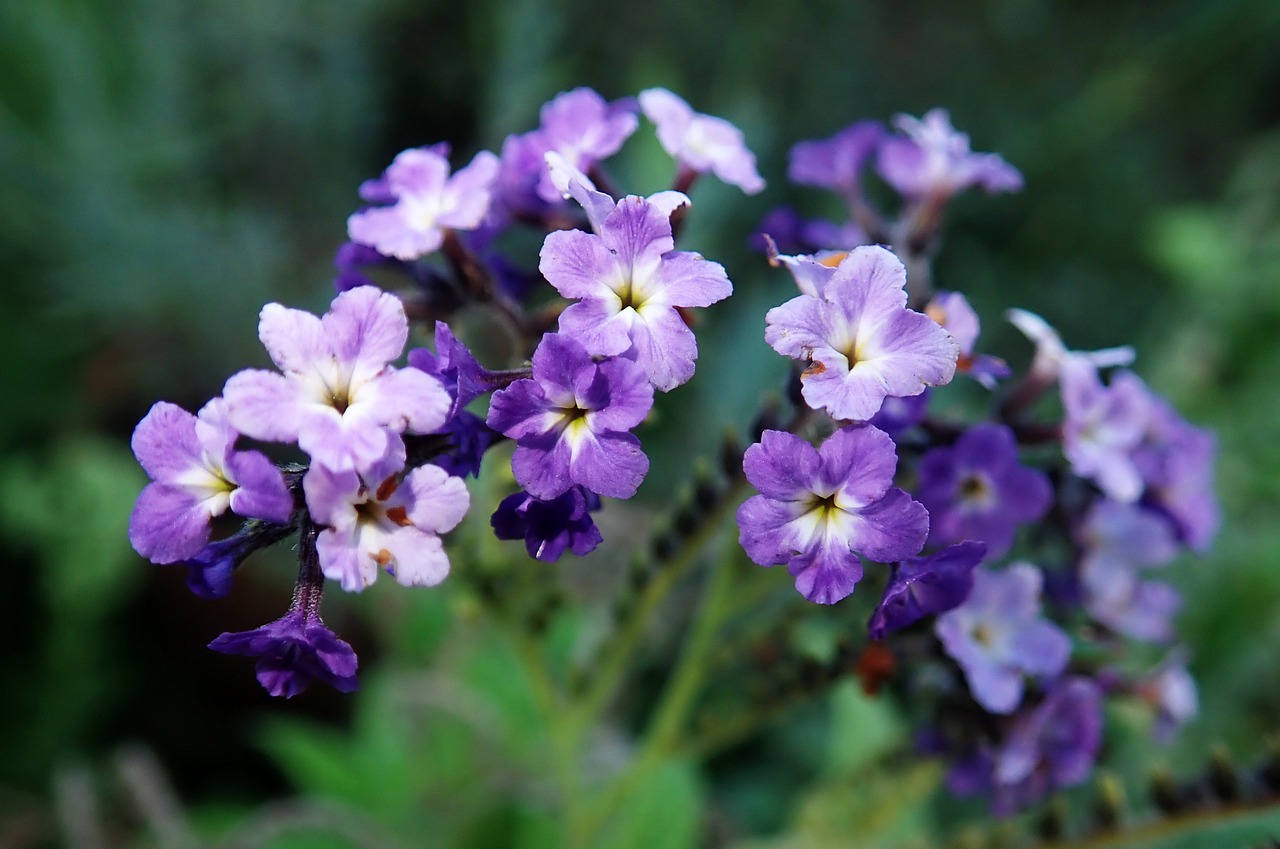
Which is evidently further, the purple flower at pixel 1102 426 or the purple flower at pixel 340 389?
the purple flower at pixel 1102 426

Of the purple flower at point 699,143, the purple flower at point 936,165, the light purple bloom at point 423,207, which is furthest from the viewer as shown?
the purple flower at point 936,165

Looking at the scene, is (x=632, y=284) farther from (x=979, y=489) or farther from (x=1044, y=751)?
(x=1044, y=751)

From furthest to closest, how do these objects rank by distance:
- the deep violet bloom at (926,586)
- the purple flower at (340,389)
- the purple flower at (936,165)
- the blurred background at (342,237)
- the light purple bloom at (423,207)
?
the blurred background at (342,237), the purple flower at (936,165), the light purple bloom at (423,207), the deep violet bloom at (926,586), the purple flower at (340,389)

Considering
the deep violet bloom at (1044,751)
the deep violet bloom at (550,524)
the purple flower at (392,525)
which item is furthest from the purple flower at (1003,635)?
the purple flower at (392,525)

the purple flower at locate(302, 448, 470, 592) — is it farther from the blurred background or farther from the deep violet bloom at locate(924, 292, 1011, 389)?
the blurred background

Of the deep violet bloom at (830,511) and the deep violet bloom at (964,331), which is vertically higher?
the deep violet bloom at (964,331)

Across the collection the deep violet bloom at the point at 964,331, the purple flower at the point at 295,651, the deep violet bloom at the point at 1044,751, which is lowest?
the deep violet bloom at the point at 1044,751

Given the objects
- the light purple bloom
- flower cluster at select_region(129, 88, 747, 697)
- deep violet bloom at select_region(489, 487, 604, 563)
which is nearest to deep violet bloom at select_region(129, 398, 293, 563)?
flower cluster at select_region(129, 88, 747, 697)

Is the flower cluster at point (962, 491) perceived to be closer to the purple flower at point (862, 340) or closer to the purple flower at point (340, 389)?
the purple flower at point (862, 340)
